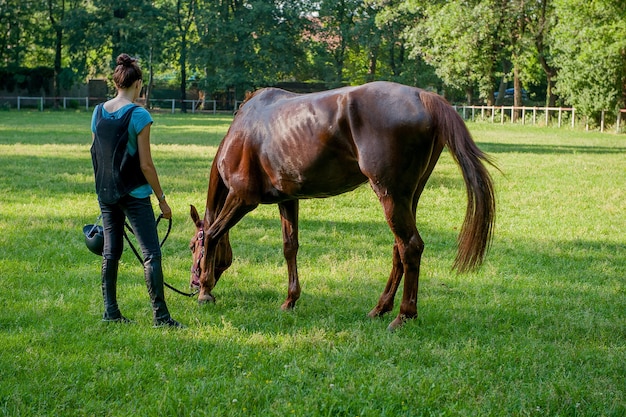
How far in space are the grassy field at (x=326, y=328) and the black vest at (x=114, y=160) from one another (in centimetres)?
100

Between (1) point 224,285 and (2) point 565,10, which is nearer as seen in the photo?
(1) point 224,285

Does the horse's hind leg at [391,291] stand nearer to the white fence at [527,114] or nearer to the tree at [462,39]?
the white fence at [527,114]

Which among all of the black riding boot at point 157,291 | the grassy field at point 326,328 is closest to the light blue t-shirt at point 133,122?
the black riding boot at point 157,291

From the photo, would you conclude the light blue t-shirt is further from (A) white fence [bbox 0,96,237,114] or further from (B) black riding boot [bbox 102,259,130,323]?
(A) white fence [bbox 0,96,237,114]

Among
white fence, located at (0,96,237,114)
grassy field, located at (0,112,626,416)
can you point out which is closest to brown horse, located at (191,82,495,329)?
grassy field, located at (0,112,626,416)

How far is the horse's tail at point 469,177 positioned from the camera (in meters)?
5.11

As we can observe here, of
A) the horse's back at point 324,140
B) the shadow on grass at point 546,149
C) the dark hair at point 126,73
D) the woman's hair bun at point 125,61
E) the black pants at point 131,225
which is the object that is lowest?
the black pants at point 131,225

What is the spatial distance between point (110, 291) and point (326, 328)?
161 cm

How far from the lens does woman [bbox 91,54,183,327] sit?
5016mm

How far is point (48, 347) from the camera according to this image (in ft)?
15.6

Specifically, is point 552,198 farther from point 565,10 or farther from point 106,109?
point 565,10

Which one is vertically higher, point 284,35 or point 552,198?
point 284,35

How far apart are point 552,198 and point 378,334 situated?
25.5 feet

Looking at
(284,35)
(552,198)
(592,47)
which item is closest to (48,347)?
(552,198)
